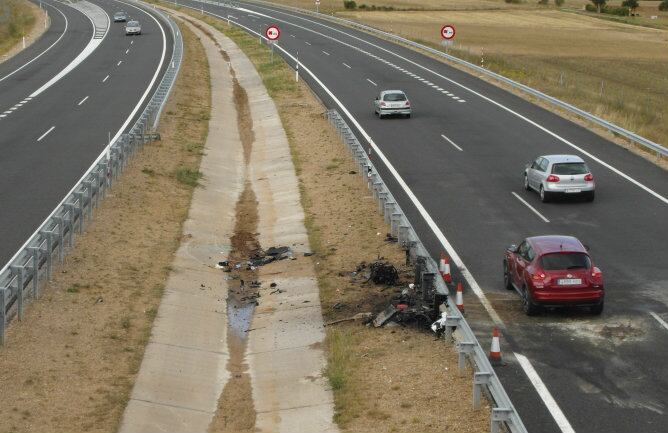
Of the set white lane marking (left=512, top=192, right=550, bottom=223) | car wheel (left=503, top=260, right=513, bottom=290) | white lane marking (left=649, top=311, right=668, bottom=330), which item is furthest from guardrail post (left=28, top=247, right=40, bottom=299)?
white lane marking (left=512, top=192, right=550, bottom=223)

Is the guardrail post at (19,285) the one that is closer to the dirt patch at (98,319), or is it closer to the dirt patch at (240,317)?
the dirt patch at (98,319)

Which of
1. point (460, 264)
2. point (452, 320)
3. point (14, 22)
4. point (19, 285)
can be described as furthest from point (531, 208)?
point (14, 22)

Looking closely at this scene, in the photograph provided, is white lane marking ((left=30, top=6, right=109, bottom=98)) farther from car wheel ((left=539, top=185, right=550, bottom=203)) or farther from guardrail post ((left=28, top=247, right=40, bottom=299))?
guardrail post ((left=28, top=247, right=40, bottom=299))

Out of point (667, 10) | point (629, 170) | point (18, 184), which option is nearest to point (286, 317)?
point (18, 184)

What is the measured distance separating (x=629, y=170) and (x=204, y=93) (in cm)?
2605

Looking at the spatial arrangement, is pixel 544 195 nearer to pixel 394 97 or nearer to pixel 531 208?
pixel 531 208

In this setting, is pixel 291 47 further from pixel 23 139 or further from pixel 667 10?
pixel 667 10

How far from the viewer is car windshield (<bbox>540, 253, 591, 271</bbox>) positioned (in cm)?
1905

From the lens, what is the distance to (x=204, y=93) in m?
53.4

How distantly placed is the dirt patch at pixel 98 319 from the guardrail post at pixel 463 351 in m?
5.10

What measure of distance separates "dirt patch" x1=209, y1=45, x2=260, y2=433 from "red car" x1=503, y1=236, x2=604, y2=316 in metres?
5.24

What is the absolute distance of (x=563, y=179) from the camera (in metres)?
28.5

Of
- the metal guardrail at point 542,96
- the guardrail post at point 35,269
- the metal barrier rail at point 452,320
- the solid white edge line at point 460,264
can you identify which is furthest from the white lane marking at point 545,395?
the metal guardrail at point 542,96

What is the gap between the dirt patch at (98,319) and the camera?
15.5 metres
